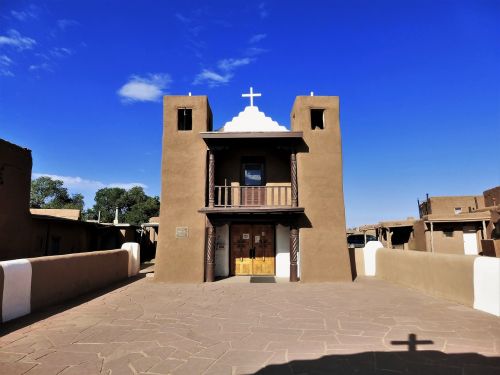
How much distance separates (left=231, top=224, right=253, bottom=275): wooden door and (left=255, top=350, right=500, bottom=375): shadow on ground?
10.2m

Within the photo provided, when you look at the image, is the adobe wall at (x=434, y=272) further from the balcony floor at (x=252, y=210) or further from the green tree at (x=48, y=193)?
the green tree at (x=48, y=193)

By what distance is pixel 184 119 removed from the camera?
15.2m

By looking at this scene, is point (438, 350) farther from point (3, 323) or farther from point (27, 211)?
point (27, 211)

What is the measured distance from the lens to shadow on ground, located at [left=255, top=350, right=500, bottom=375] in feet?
15.4

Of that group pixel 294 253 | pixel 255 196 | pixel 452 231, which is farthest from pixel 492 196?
pixel 255 196

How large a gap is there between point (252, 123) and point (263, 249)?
6.41 metres

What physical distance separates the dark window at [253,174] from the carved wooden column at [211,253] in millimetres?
3053

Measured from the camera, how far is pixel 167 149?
14.6 meters

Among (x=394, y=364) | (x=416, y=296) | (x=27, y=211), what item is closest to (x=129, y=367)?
(x=394, y=364)

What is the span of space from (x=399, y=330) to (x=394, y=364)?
195cm

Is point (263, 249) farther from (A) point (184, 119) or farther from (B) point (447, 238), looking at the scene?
(B) point (447, 238)

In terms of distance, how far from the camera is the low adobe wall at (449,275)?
316 inches

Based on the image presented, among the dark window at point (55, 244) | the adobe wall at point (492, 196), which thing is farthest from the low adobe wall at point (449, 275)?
the adobe wall at point (492, 196)

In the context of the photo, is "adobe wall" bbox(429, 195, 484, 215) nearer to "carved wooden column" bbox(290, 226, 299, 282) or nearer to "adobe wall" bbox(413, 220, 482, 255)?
"adobe wall" bbox(413, 220, 482, 255)
